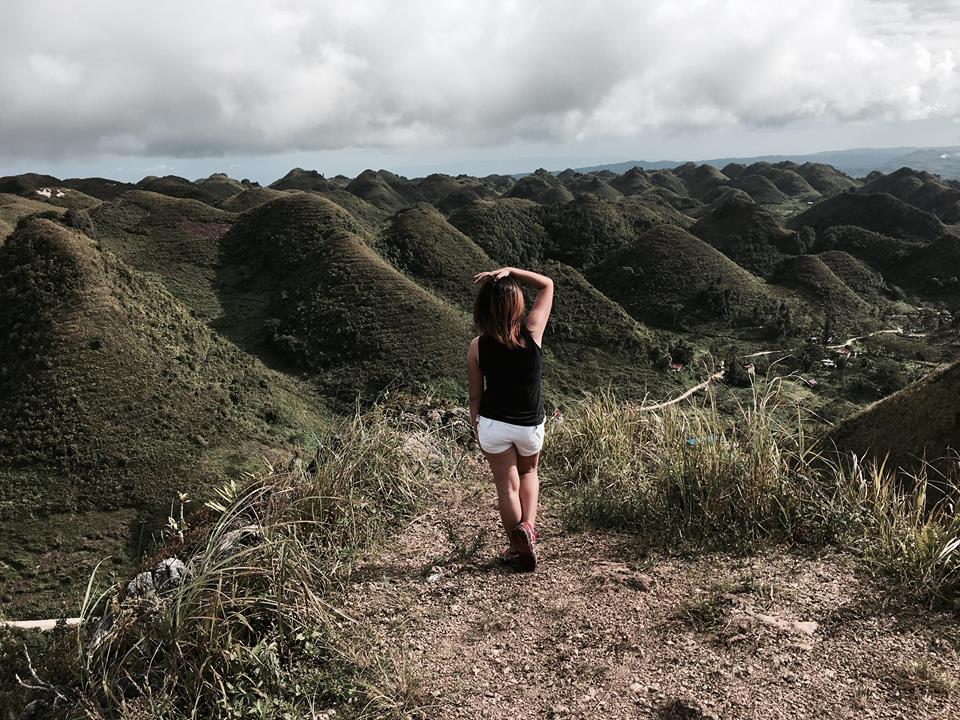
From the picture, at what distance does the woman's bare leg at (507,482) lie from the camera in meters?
3.84

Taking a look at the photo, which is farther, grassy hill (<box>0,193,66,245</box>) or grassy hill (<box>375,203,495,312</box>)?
grassy hill (<box>375,203,495,312</box>)

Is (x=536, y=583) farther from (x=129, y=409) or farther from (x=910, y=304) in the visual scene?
(x=910, y=304)

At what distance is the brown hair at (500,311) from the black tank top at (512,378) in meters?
0.07

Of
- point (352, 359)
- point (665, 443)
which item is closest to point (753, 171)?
point (352, 359)

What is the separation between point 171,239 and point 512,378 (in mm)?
63568

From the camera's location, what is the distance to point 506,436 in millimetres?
3777

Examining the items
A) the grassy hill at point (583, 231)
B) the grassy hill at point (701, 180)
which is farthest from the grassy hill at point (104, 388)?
the grassy hill at point (701, 180)

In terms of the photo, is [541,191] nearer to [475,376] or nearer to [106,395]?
[106,395]

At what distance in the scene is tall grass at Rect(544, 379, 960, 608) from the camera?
360 cm

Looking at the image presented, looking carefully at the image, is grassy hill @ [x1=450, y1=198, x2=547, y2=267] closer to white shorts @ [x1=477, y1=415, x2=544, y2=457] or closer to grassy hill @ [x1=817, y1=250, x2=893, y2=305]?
grassy hill @ [x1=817, y1=250, x2=893, y2=305]

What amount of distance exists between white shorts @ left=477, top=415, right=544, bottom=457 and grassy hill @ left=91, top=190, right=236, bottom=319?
159 ft

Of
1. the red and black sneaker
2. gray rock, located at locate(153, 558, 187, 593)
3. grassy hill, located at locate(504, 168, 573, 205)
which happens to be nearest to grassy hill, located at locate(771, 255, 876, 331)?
grassy hill, located at locate(504, 168, 573, 205)

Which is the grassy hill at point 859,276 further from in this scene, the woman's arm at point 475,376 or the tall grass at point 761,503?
the woman's arm at point 475,376

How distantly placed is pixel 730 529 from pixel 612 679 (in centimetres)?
167
